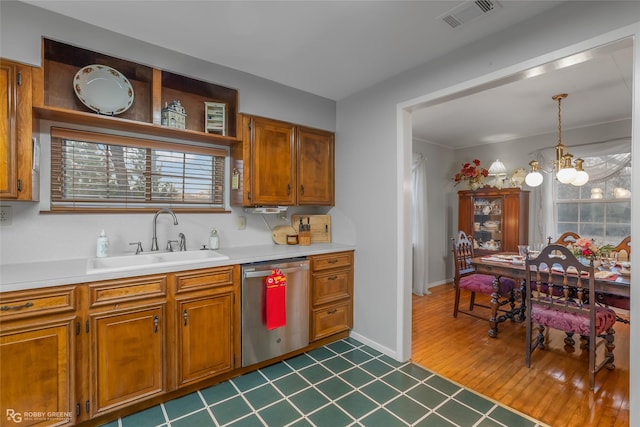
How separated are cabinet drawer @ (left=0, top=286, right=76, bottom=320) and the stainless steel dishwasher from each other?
1.04 m

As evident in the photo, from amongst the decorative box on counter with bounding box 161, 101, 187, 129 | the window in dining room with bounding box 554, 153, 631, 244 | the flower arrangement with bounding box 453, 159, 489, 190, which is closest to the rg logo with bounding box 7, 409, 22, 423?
the decorative box on counter with bounding box 161, 101, 187, 129

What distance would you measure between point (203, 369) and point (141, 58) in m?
2.26

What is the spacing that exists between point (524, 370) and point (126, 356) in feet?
9.62

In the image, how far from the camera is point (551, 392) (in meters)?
2.14

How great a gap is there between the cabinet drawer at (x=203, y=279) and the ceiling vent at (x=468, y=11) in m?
2.22

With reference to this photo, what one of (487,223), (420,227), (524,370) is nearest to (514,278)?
(524,370)

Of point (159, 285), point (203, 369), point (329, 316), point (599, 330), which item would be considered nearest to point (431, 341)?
point (329, 316)

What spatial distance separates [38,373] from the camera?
160 centimetres

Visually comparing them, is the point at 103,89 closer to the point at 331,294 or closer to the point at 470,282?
the point at 331,294

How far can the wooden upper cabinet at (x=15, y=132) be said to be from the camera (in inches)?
67.0

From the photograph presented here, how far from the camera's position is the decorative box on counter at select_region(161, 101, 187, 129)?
237 centimetres

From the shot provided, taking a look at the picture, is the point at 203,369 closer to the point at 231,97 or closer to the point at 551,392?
the point at 231,97

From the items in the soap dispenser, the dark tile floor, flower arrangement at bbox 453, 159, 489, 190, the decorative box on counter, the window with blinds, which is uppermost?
the decorative box on counter

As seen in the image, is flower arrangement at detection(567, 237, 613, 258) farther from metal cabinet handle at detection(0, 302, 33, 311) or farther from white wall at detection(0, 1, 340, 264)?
metal cabinet handle at detection(0, 302, 33, 311)
